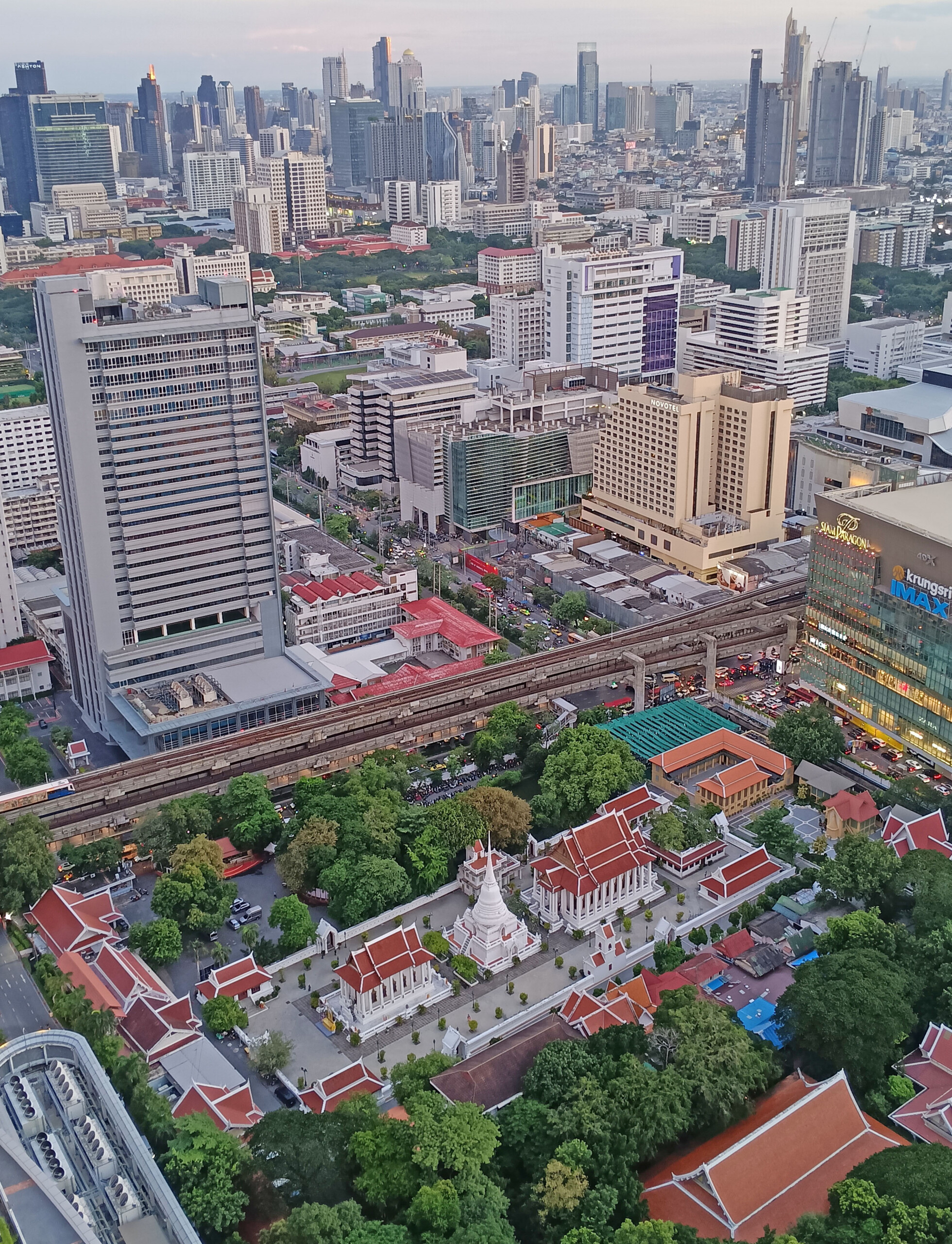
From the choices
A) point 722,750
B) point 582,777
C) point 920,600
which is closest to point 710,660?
point 722,750

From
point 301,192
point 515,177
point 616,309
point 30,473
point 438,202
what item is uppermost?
point 515,177

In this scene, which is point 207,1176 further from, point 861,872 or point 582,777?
point 861,872

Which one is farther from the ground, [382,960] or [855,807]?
→ [855,807]

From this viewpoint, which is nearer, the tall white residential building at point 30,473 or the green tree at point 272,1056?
the green tree at point 272,1056

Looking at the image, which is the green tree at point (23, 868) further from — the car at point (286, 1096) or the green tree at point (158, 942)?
the car at point (286, 1096)

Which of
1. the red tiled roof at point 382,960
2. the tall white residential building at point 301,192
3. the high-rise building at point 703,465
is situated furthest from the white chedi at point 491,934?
the tall white residential building at point 301,192

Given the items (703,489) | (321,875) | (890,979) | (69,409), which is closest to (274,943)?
(321,875)

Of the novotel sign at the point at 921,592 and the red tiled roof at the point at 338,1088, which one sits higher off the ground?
the novotel sign at the point at 921,592
